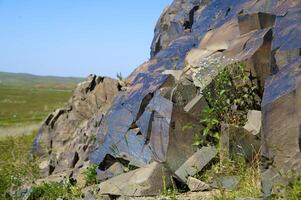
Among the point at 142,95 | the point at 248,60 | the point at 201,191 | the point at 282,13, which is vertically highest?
the point at 282,13

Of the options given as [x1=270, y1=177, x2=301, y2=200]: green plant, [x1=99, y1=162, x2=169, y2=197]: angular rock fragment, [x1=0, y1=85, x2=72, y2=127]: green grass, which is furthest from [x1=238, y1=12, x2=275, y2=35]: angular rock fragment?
[x1=0, y1=85, x2=72, y2=127]: green grass

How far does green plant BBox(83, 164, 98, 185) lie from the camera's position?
12.4 metres

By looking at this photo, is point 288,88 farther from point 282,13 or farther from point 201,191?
point 282,13

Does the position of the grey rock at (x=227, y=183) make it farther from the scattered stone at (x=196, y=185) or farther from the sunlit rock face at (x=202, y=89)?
the sunlit rock face at (x=202, y=89)

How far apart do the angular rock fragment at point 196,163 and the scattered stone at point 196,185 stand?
0.85 feet

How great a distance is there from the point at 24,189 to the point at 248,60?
6.34 metres

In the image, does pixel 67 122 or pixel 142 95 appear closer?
pixel 142 95

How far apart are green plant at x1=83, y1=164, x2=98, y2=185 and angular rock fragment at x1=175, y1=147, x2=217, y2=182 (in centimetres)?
318

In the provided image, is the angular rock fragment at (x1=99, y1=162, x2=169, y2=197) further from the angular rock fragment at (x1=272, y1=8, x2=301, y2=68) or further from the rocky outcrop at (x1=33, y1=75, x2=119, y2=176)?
the rocky outcrop at (x1=33, y1=75, x2=119, y2=176)

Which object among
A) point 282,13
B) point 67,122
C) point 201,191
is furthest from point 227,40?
point 67,122

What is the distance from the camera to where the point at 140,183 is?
32.3 ft

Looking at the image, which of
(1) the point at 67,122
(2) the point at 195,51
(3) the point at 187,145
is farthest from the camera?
(1) the point at 67,122

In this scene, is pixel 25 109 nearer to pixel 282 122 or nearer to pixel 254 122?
pixel 254 122

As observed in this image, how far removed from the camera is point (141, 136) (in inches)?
475
